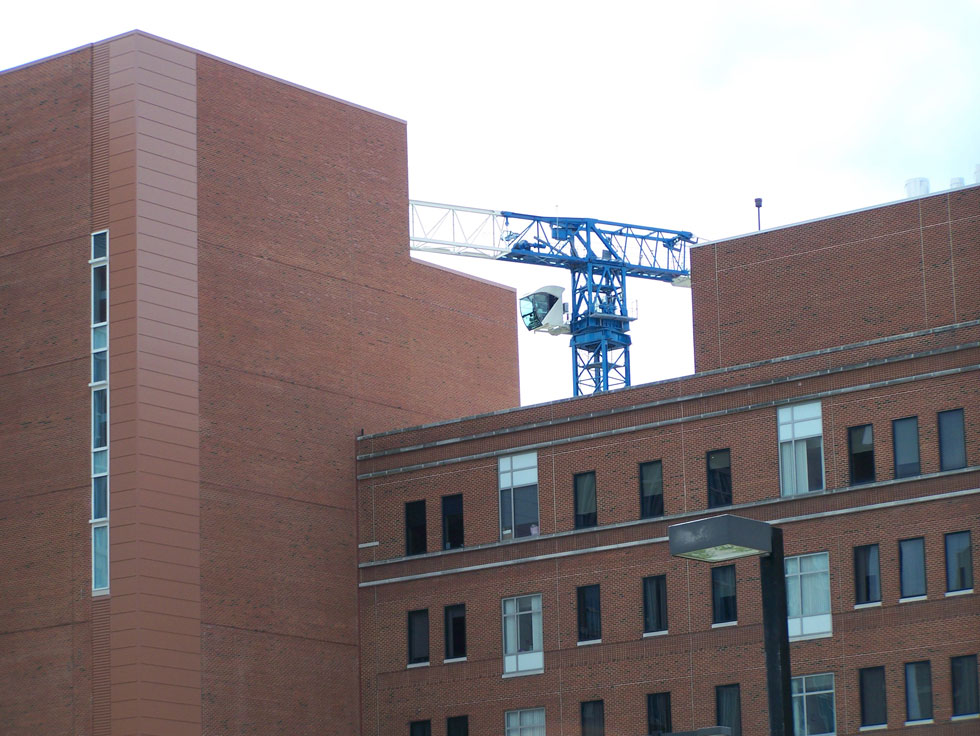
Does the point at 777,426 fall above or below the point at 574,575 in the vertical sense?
above

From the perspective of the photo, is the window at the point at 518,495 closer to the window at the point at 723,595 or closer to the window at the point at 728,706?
the window at the point at 723,595

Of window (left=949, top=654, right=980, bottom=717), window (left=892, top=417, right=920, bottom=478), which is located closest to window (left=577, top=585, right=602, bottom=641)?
window (left=892, top=417, right=920, bottom=478)

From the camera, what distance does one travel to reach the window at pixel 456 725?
65.0 meters

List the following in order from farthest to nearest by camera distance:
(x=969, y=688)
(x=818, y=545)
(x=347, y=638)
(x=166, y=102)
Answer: (x=347, y=638) → (x=166, y=102) → (x=818, y=545) → (x=969, y=688)

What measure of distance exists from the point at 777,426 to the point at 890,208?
8.98 m

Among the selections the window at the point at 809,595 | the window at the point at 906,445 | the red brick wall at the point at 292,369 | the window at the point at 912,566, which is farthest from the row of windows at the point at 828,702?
the red brick wall at the point at 292,369

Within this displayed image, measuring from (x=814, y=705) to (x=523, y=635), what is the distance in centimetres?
1210

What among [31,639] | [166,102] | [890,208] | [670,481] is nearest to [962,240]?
[890,208]

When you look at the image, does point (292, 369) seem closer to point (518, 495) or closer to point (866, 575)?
point (518, 495)

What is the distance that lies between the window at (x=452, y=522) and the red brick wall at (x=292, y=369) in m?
4.16

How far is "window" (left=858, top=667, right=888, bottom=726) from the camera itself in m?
55.7

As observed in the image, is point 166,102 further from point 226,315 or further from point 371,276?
point 371,276

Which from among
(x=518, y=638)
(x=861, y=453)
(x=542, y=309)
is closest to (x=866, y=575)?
(x=861, y=453)

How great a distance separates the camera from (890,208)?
200ft
